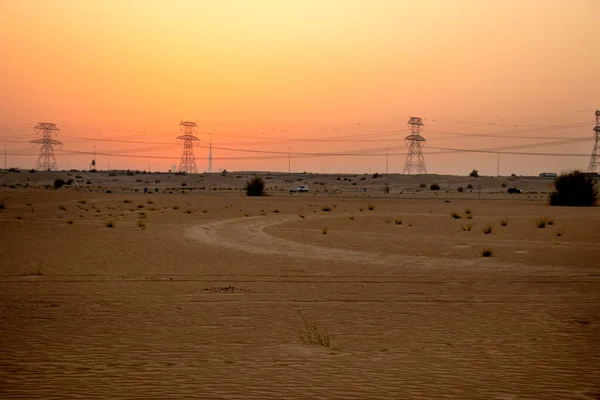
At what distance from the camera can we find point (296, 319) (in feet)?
40.2

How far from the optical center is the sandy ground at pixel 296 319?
318 inches

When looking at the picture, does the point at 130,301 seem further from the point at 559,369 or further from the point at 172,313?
the point at 559,369

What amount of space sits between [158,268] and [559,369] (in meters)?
13.8

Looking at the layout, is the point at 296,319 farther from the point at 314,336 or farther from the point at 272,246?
the point at 272,246

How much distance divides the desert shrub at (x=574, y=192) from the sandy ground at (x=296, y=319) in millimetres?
38201

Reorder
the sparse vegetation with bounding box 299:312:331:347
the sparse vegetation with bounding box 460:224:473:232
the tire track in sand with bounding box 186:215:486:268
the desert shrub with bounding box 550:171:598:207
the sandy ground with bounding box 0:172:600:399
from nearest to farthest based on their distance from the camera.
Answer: the sandy ground with bounding box 0:172:600:399, the sparse vegetation with bounding box 299:312:331:347, the tire track in sand with bounding box 186:215:486:268, the sparse vegetation with bounding box 460:224:473:232, the desert shrub with bounding box 550:171:598:207

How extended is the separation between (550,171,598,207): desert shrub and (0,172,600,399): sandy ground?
38.2 metres

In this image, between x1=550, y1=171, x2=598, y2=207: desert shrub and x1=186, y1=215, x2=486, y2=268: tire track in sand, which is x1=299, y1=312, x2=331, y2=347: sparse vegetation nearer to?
x1=186, y1=215, x2=486, y2=268: tire track in sand

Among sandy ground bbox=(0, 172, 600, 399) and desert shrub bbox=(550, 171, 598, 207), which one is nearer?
sandy ground bbox=(0, 172, 600, 399)

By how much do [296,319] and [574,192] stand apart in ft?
190

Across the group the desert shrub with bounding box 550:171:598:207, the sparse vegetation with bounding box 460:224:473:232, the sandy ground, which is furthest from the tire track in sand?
the desert shrub with bounding box 550:171:598:207

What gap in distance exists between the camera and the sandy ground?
807 centimetres

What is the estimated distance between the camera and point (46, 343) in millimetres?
10008

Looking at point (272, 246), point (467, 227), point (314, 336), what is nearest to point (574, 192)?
point (467, 227)
